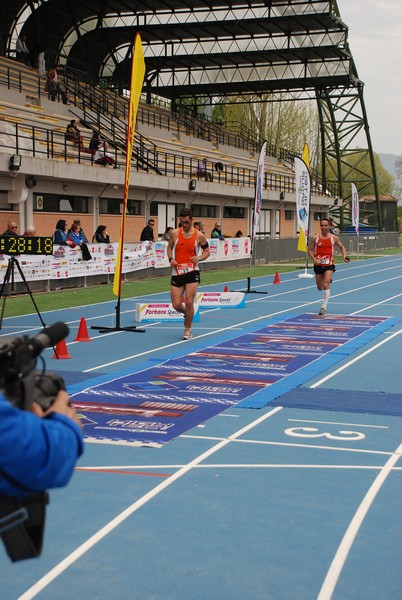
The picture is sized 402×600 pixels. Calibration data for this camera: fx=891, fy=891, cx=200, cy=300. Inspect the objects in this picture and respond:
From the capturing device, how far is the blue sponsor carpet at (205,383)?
28.9 ft

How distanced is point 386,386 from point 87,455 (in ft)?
15.3

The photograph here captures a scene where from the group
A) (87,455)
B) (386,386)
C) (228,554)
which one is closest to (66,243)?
(386,386)

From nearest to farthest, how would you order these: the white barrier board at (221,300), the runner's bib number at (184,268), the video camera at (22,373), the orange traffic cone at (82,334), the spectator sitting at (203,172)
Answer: the video camera at (22,373) < the orange traffic cone at (82,334) < the runner's bib number at (184,268) < the white barrier board at (221,300) < the spectator sitting at (203,172)

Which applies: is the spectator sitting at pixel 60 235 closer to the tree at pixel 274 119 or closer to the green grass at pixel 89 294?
the green grass at pixel 89 294

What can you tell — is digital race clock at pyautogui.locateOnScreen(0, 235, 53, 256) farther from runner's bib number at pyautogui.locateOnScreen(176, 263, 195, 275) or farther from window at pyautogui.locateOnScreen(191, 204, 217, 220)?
window at pyautogui.locateOnScreen(191, 204, 217, 220)

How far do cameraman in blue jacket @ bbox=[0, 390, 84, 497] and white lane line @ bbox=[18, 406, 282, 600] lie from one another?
2141 millimetres

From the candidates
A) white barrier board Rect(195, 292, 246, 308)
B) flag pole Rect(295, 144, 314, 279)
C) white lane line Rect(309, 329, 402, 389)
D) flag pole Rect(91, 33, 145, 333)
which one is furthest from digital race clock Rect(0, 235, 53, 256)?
flag pole Rect(295, 144, 314, 279)

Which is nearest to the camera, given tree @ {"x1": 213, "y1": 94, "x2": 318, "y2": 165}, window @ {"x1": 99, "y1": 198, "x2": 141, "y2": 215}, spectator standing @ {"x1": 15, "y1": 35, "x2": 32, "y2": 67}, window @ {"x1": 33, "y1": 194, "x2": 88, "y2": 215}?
window @ {"x1": 33, "y1": 194, "x2": 88, "y2": 215}

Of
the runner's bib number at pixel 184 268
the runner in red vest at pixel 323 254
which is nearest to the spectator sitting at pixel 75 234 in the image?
the runner in red vest at pixel 323 254

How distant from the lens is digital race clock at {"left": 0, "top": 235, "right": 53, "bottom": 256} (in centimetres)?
1538

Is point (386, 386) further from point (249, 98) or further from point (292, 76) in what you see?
point (249, 98)

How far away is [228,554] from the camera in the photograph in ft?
17.7

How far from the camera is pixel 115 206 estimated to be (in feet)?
113

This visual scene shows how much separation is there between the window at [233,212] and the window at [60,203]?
571 inches
